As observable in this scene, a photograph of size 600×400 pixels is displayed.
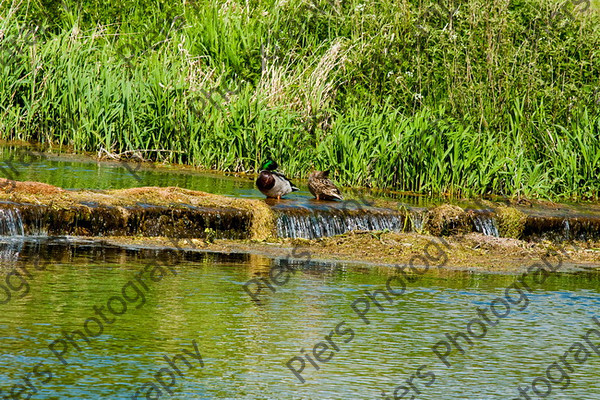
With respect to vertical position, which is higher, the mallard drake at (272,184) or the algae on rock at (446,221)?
the mallard drake at (272,184)

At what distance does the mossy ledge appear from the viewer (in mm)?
11648

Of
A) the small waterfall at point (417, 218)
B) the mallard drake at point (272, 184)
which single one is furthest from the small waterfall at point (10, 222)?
the small waterfall at point (417, 218)

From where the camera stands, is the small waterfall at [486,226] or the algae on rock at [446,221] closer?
the algae on rock at [446,221]

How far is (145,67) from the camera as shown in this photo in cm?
1902

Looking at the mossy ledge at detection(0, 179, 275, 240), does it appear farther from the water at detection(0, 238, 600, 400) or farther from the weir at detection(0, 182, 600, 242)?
the water at detection(0, 238, 600, 400)

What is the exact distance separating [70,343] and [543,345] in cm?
343

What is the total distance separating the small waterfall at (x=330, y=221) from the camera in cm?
1319

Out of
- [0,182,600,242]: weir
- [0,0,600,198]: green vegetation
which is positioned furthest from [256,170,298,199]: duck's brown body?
[0,0,600,198]: green vegetation

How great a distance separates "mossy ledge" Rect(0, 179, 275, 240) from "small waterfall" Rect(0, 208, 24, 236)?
0.06m

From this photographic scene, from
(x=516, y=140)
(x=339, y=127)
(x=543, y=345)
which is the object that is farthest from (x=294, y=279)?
(x=516, y=140)

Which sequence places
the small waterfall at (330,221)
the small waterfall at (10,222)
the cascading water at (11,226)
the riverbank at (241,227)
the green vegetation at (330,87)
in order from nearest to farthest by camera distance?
the cascading water at (11,226), the small waterfall at (10,222), the riverbank at (241,227), the small waterfall at (330,221), the green vegetation at (330,87)

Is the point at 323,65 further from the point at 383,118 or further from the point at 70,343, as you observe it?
the point at 70,343

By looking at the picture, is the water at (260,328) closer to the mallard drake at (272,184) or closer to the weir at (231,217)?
the weir at (231,217)

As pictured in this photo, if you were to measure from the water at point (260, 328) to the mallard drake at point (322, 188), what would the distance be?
10.6 ft
